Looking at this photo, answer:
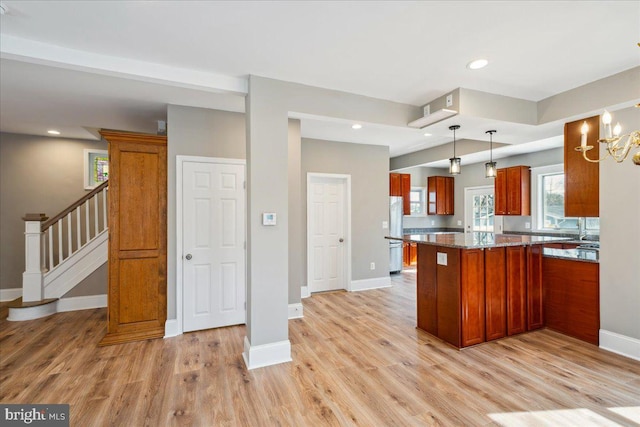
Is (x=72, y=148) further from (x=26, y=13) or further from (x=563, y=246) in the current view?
(x=563, y=246)

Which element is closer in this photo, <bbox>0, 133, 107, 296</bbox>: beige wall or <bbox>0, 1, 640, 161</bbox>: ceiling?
<bbox>0, 1, 640, 161</bbox>: ceiling

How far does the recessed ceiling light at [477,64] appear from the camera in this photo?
254 centimetres

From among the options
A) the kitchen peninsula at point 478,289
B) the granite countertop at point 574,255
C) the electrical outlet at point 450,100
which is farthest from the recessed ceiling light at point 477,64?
the granite countertop at point 574,255

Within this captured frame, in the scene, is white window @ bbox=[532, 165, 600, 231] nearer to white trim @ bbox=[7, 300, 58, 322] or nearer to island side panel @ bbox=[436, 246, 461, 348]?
island side panel @ bbox=[436, 246, 461, 348]

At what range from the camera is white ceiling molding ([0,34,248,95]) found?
2.19 metres

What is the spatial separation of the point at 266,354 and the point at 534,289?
10.7 ft

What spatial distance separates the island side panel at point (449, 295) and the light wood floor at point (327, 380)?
0.17m

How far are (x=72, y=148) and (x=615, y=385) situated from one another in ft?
24.9

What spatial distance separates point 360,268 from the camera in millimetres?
5391

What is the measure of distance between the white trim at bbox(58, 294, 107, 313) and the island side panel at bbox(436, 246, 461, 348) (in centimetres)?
485

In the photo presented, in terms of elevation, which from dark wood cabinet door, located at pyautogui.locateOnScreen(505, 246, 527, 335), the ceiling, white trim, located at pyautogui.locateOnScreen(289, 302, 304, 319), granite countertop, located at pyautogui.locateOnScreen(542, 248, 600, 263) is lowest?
white trim, located at pyautogui.locateOnScreen(289, 302, 304, 319)

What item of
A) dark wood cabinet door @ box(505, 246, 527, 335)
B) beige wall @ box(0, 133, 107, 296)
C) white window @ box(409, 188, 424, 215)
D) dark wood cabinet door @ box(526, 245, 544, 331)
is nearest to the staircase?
beige wall @ box(0, 133, 107, 296)

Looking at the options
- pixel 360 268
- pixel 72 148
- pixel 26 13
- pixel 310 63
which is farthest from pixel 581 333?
pixel 72 148

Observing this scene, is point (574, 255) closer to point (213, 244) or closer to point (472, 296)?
point (472, 296)
